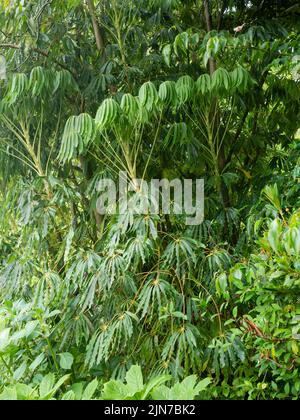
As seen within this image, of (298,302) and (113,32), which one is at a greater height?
(113,32)

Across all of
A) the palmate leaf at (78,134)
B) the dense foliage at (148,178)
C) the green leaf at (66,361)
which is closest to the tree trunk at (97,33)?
the dense foliage at (148,178)

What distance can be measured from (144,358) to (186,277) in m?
0.35

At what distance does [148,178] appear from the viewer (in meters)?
2.11

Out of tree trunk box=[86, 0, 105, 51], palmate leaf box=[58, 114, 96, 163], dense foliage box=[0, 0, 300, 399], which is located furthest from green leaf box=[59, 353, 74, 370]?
tree trunk box=[86, 0, 105, 51]

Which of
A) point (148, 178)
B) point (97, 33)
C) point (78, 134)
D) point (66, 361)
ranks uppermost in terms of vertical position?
point (97, 33)

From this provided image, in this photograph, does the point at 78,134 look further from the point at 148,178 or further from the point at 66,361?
the point at 66,361

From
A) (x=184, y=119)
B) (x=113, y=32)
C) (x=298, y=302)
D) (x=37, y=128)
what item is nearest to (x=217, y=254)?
(x=298, y=302)

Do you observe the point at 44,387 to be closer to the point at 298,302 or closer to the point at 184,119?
the point at 298,302

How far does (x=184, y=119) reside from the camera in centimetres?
211

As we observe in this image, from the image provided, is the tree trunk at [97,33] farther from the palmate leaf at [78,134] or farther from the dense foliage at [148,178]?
the palmate leaf at [78,134]

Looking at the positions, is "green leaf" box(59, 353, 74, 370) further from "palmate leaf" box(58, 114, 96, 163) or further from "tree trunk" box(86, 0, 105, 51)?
"tree trunk" box(86, 0, 105, 51)

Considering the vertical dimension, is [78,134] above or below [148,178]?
above

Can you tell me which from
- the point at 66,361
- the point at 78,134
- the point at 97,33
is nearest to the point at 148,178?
the point at 78,134
